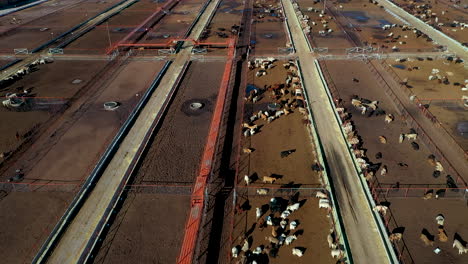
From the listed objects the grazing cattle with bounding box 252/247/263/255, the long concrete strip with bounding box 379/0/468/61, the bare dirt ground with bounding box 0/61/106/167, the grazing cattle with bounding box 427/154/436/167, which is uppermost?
the long concrete strip with bounding box 379/0/468/61

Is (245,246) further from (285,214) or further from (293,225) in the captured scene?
(285,214)

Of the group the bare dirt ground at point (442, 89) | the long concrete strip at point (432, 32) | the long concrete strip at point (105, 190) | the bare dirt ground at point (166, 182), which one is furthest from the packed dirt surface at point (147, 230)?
the long concrete strip at point (432, 32)

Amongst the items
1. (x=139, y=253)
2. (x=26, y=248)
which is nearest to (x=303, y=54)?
(x=139, y=253)

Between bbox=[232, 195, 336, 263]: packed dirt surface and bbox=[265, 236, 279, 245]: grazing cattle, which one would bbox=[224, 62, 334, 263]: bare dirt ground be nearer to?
bbox=[232, 195, 336, 263]: packed dirt surface

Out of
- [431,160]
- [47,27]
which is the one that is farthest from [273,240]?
[47,27]

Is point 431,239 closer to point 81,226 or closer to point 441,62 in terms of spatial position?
point 81,226

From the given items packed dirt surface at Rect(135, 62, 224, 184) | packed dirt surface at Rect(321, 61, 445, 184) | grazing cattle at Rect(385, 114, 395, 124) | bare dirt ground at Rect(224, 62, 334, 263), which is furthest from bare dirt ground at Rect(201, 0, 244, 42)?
grazing cattle at Rect(385, 114, 395, 124)
